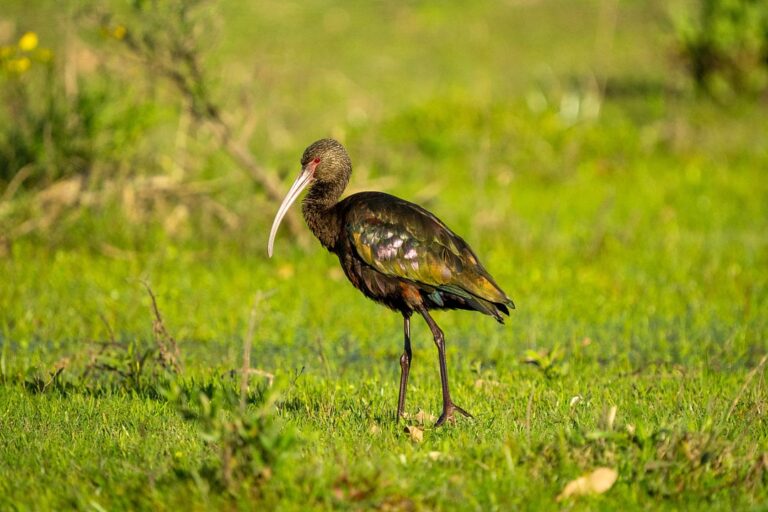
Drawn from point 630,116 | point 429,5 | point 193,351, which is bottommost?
point 193,351

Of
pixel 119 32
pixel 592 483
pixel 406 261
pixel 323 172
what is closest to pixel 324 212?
pixel 323 172

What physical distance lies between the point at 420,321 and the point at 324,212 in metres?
2.51

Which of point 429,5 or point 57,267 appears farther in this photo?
point 429,5

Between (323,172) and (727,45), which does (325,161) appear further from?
(727,45)

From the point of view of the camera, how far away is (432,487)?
454 cm

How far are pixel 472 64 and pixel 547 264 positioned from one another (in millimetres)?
9419

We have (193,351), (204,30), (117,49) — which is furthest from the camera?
(117,49)

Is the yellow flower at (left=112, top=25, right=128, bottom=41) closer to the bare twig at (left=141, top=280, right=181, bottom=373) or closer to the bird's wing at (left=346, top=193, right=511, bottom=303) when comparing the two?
the bare twig at (left=141, top=280, right=181, bottom=373)

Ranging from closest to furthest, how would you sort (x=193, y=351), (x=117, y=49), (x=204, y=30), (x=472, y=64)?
(x=193, y=351) → (x=204, y=30) → (x=117, y=49) → (x=472, y=64)

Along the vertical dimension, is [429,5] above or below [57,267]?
above

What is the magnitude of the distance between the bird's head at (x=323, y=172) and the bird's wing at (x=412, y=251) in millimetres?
345

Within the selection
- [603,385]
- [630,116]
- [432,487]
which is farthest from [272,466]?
[630,116]

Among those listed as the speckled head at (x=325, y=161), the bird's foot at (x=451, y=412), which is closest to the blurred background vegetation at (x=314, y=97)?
the speckled head at (x=325, y=161)

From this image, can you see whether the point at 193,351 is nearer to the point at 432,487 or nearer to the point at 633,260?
the point at 432,487
